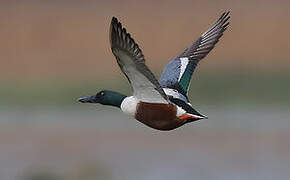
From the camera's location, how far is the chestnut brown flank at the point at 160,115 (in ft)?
27.7

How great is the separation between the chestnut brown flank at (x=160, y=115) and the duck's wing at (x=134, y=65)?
0.11 ft

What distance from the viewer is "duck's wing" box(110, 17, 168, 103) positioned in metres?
7.91

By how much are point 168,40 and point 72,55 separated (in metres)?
1.12

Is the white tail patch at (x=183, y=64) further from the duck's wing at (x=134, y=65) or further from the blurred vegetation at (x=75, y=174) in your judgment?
the blurred vegetation at (x=75, y=174)

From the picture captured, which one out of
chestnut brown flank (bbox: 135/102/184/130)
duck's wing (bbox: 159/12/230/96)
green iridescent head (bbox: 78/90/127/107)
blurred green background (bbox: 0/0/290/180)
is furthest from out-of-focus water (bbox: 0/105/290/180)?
chestnut brown flank (bbox: 135/102/184/130)

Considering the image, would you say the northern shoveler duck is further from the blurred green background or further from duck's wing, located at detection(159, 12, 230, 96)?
the blurred green background

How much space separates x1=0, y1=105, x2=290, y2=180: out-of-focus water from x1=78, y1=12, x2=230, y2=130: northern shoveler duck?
2.92 m

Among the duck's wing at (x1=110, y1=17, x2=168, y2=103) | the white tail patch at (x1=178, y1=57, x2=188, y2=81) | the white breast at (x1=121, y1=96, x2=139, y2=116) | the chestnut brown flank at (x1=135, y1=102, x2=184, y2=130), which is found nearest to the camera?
the duck's wing at (x1=110, y1=17, x2=168, y2=103)

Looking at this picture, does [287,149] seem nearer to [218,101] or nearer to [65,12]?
[218,101]

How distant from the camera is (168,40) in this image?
17.3m

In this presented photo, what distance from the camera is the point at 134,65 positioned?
8.09 meters

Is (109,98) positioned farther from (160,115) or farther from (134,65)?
(134,65)

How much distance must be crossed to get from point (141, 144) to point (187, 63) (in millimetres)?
4995

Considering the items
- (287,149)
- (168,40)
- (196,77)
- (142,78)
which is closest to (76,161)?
(287,149)
